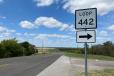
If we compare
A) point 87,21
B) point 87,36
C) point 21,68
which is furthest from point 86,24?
point 21,68

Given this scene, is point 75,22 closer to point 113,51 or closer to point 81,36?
point 81,36

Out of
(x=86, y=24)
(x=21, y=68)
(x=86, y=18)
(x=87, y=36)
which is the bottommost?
(x=21, y=68)

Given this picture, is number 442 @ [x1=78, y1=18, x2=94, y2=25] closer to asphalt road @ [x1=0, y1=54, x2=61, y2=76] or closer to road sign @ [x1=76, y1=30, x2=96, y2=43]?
road sign @ [x1=76, y1=30, x2=96, y2=43]

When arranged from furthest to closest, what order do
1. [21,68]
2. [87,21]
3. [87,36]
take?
[21,68]
[87,36]
[87,21]

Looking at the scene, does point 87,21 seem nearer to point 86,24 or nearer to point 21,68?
point 86,24

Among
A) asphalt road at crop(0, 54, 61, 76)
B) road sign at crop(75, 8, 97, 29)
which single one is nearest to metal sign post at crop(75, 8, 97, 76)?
road sign at crop(75, 8, 97, 29)

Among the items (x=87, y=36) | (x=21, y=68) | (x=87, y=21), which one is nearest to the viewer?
(x=87, y=21)

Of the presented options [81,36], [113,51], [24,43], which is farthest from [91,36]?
[24,43]

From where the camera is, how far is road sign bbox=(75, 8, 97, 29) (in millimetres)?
9018

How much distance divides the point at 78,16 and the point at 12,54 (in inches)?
2795

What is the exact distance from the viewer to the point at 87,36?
9.25 m

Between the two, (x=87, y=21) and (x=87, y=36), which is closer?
(x=87, y=21)

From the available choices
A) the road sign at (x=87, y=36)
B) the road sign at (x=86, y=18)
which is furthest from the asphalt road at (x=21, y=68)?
the road sign at (x=86, y=18)

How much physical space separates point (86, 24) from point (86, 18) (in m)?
0.18
